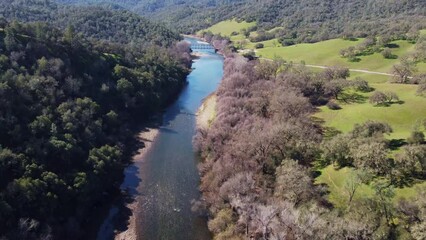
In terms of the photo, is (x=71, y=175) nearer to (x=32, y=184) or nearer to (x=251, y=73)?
(x=32, y=184)

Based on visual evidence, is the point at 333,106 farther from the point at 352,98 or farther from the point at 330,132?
the point at 330,132

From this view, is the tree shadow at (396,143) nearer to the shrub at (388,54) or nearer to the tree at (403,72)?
the tree at (403,72)

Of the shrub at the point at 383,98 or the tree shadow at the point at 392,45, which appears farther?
the tree shadow at the point at 392,45

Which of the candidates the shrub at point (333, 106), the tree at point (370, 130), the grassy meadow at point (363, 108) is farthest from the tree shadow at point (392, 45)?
the tree at point (370, 130)

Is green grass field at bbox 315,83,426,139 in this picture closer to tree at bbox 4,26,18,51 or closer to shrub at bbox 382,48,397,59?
shrub at bbox 382,48,397,59

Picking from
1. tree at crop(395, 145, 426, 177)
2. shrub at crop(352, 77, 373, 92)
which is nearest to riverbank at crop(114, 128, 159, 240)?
tree at crop(395, 145, 426, 177)
